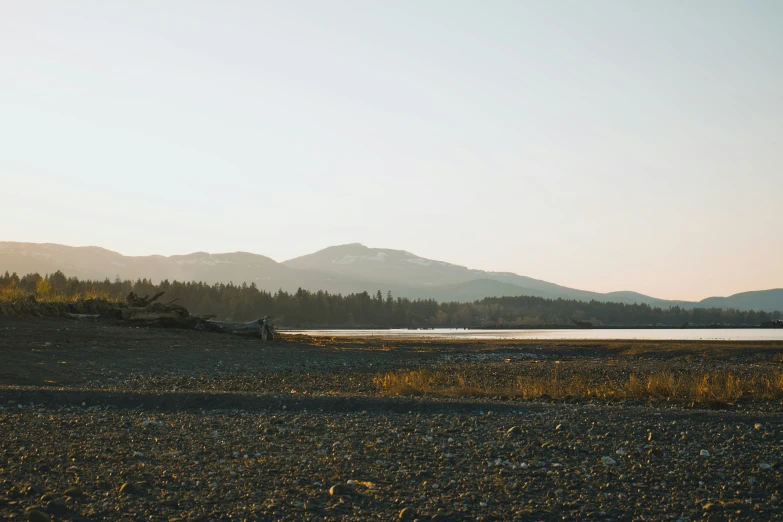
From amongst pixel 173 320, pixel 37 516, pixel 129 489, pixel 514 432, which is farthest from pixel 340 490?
pixel 173 320

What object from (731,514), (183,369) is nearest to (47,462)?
(731,514)

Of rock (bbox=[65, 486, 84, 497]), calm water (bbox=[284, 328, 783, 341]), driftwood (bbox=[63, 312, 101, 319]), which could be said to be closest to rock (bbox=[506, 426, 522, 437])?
rock (bbox=[65, 486, 84, 497])

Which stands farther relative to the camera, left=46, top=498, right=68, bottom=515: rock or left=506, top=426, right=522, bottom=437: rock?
left=506, top=426, right=522, bottom=437: rock

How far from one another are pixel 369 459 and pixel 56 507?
4601 millimetres

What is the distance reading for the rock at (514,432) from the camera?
1188 centimetres

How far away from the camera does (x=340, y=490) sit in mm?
8312

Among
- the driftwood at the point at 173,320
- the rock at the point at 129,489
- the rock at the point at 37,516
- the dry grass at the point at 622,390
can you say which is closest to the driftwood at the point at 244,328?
the driftwood at the point at 173,320

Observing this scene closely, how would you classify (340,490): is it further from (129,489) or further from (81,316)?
(81,316)

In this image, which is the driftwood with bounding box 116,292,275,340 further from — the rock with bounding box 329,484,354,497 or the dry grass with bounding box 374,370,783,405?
the rock with bounding box 329,484,354,497

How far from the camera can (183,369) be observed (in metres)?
26.3

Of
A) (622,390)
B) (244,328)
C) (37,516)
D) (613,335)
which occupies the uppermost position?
(244,328)

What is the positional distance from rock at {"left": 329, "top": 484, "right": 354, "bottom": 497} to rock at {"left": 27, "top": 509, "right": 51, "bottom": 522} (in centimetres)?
324

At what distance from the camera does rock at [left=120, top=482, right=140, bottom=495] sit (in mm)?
7965

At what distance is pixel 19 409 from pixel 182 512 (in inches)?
330
